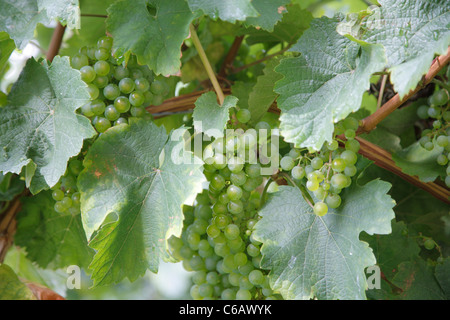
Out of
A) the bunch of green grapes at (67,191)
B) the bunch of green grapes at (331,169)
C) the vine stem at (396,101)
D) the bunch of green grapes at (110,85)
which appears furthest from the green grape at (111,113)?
the vine stem at (396,101)

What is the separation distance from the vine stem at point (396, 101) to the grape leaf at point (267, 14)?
0.24 meters

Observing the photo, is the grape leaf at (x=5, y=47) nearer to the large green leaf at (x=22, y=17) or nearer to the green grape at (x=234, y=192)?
the large green leaf at (x=22, y=17)

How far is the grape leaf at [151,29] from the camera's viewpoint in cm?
74

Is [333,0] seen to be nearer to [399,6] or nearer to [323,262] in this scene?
[399,6]

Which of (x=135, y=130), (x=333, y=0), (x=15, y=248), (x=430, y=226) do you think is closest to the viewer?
(x=135, y=130)

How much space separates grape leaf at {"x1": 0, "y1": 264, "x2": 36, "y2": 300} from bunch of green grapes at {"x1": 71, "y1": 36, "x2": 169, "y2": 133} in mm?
437

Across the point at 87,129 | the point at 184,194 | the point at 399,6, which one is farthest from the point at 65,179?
the point at 399,6

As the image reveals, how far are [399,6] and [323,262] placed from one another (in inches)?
17.6

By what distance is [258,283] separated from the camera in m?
0.83

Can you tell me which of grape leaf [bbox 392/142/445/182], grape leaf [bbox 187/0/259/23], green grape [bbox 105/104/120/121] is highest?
grape leaf [bbox 187/0/259/23]

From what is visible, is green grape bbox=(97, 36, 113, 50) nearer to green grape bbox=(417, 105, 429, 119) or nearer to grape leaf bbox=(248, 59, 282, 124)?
grape leaf bbox=(248, 59, 282, 124)

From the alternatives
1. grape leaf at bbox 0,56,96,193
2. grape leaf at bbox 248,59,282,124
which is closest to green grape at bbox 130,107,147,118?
grape leaf at bbox 0,56,96,193

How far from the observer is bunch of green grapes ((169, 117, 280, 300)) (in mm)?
766

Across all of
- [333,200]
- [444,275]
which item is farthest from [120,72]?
[444,275]
